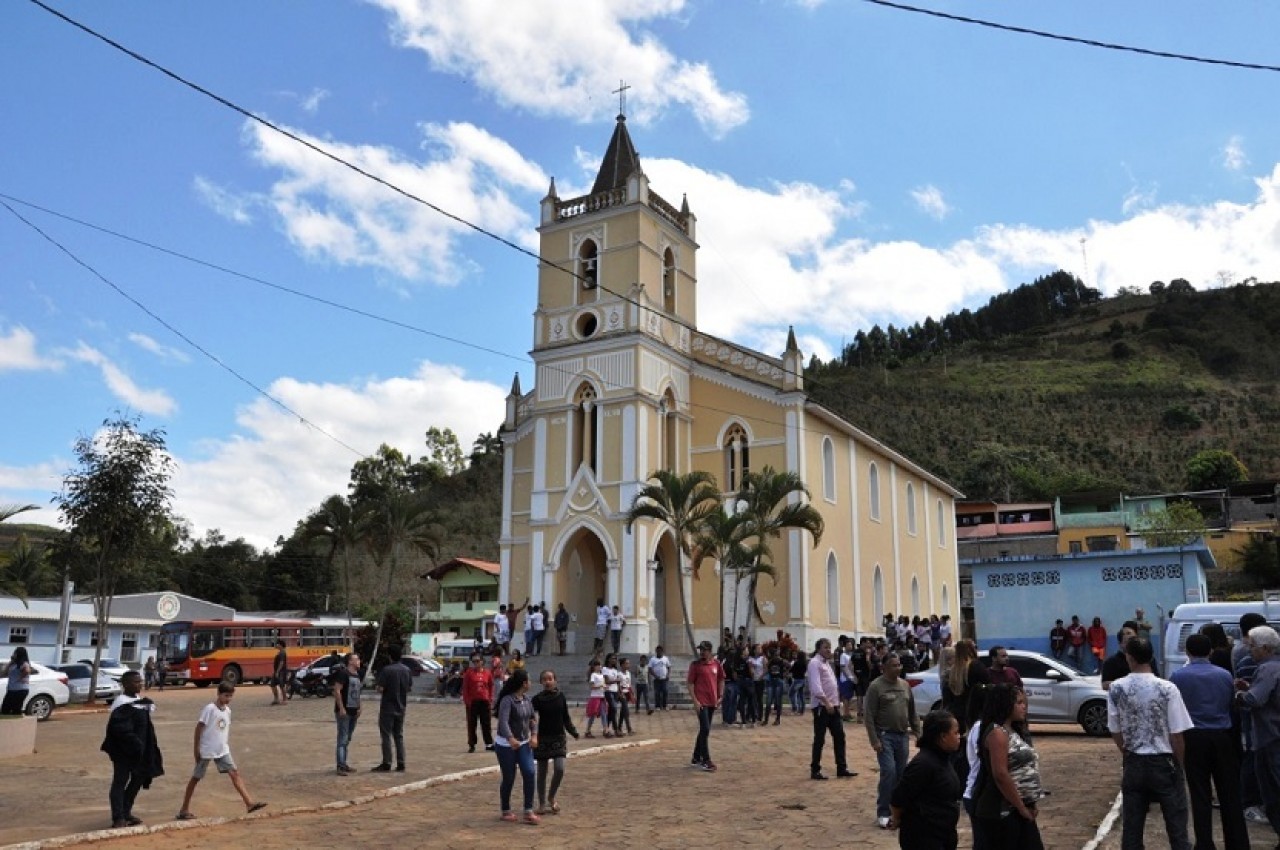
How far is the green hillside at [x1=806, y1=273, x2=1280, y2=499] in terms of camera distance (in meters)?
85.8

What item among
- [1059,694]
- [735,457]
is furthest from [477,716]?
[735,457]

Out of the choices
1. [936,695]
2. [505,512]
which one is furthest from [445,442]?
[936,695]

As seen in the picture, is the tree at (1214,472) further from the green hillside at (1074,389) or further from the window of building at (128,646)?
the window of building at (128,646)

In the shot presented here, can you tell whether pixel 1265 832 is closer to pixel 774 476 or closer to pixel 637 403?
pixel 774 476

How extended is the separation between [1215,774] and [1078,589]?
61.2ft

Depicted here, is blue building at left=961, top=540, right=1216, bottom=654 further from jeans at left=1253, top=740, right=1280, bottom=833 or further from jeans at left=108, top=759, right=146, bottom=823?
jeans at left=108, top=759, right=146, bottom=823

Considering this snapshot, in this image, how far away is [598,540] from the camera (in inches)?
1305

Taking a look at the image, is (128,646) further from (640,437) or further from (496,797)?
(496,797)

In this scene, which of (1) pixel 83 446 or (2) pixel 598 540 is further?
(2) pixel 598 540

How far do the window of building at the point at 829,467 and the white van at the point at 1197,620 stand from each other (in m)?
20.8

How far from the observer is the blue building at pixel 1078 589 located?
2462 cm

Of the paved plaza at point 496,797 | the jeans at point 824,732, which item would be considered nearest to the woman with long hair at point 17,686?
the paved plaza at point 496,797

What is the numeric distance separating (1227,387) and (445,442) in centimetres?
7737

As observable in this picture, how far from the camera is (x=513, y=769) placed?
35.9 feet
